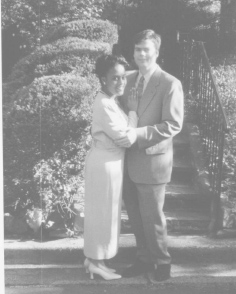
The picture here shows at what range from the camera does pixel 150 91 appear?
14.7ft

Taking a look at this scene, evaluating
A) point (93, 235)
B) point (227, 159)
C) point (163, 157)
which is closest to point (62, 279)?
point (93, 235)

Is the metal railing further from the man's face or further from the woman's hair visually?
the woman's hair

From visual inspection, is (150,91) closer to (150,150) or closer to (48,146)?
(150,150)

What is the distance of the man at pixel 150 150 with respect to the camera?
14.4ft

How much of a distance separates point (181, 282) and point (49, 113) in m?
1.81

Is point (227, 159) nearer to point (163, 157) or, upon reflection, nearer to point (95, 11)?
point (163, 157)

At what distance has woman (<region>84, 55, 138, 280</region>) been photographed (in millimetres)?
4336

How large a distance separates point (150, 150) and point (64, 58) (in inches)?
109

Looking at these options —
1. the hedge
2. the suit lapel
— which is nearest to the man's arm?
the suit lapel

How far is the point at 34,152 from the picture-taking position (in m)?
5.13

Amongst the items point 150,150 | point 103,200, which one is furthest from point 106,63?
point 103,200

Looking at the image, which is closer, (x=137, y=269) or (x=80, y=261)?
(x=137, y=269)

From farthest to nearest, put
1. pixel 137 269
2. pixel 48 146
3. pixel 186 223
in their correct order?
1. pixel 186 223
2. pixel 48 146
3. pixel 137 269

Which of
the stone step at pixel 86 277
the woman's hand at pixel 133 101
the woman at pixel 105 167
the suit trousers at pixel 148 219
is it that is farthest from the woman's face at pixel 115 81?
the stone step at pixel 86 277
